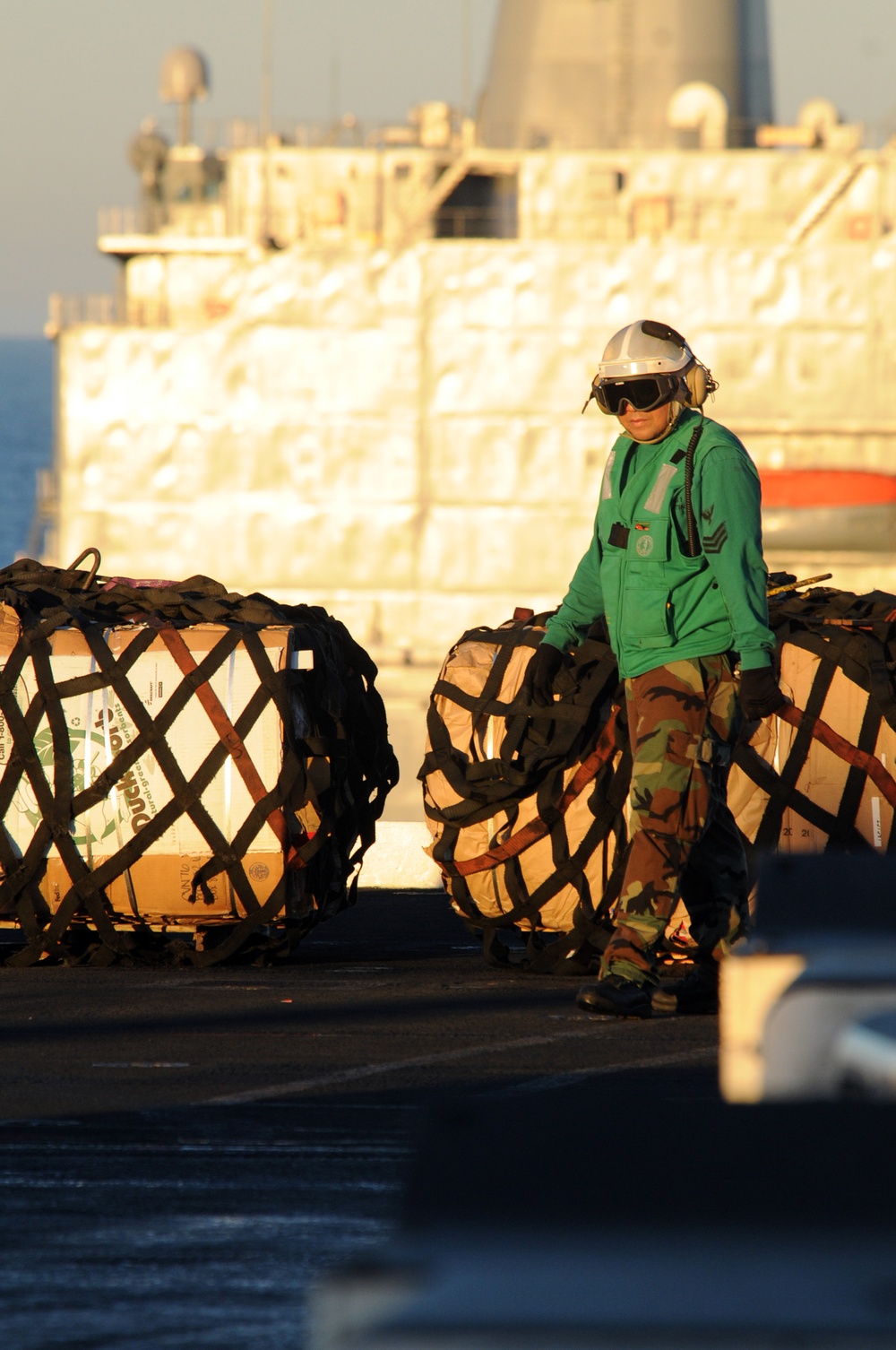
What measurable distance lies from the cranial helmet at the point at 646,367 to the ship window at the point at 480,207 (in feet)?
79.3

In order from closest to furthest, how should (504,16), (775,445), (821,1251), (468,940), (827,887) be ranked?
(821,1251) < (827,887) < (468,940) < (775,445) < (504,16)

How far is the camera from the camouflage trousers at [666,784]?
6180 mm

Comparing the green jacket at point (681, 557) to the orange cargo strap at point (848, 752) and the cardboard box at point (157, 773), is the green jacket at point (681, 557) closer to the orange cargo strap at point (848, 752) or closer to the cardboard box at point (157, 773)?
the orange cargo strap at point (848, 752)

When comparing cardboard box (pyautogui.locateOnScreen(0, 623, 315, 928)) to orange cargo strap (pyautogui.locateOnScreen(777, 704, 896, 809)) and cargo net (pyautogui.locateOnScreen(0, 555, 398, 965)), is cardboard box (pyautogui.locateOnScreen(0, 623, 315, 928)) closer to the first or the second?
cargo net (pyautogui.locateOnScreen(0, 555, 398, 965))

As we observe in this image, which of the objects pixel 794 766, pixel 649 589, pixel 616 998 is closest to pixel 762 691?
pixel 649 589

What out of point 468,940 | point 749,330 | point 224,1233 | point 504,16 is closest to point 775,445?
point 749,330

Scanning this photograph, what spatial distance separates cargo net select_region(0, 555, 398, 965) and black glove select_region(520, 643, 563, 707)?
81cm

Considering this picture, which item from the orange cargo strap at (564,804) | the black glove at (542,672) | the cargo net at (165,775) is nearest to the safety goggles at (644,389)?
the black glove at (542,672)

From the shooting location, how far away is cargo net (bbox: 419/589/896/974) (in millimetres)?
6871

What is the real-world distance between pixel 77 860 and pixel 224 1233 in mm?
3582

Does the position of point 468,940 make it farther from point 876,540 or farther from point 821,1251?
point 876,540

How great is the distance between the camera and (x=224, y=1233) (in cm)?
362

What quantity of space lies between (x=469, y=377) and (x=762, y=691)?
21984 mm

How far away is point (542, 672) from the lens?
6.80 m
